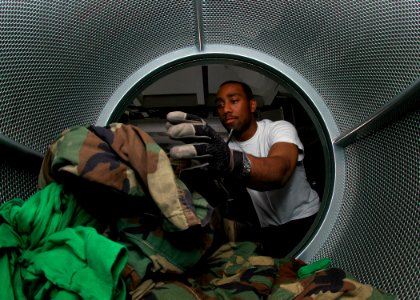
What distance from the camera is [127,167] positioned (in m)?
0.63

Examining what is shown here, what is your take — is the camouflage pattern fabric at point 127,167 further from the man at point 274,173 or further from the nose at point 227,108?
the nose at point 227,108

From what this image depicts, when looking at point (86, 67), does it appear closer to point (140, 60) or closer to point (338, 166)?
point (140, 60)

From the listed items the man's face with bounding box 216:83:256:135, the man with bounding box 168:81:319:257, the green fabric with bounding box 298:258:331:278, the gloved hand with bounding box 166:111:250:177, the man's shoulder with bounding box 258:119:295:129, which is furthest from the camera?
the man's face with bounding box 216:83:256:135

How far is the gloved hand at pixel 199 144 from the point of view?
68cm

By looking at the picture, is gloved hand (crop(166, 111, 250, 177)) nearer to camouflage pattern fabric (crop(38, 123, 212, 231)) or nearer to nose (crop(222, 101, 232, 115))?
camouflage pattern fabric (crop(38, 123, 212, 231))

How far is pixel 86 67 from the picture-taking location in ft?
3.10

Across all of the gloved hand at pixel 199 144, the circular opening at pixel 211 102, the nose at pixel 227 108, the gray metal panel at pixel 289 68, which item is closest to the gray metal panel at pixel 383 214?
the gray metal panel at pixel 289 68

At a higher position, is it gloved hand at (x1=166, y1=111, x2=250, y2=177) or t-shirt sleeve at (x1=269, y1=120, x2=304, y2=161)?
t-shirt sleeve at (x1=269, y1=120, x2=304, y2=161)

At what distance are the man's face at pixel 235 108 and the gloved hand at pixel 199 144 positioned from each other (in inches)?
26.0

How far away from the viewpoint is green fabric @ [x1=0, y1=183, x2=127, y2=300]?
1.64 ft

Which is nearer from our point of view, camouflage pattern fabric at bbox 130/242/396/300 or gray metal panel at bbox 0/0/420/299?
camouflage pattern fabric at bbox 130/242/396/300

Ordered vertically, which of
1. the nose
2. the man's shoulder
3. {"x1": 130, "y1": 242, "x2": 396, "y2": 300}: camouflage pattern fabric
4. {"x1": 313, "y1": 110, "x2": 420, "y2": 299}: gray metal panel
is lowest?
{"x1": 130, "y1": 242, "x2": 396, "y2": 300}: camouflage pattern fabric

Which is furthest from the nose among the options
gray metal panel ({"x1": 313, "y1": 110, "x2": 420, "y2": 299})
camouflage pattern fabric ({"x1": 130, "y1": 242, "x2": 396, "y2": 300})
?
camouflage pattern fabric ({"x1": 130, "y1": 242, "x2": 396, "y2": 300})

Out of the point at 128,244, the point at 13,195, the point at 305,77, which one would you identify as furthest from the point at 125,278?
the point at 305,77
